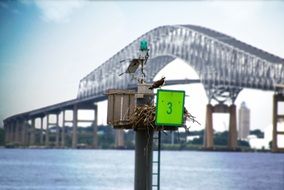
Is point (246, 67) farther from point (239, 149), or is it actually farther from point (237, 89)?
point (239, 149)

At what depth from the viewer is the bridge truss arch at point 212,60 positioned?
129 meters

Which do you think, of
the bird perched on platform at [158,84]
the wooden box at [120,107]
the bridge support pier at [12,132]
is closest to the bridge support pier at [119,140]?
the bridge support pier at [12,132]

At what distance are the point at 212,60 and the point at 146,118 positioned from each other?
12498 cm

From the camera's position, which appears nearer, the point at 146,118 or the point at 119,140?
the point at 146,118

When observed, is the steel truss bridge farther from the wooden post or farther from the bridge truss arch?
the wooden post

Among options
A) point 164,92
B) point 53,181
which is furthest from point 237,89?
point 164,92

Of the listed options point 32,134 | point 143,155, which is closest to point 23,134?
point 32,134

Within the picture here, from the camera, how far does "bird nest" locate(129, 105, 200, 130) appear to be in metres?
10.0

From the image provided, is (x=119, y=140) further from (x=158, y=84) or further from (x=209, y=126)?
(x=158, y=84)

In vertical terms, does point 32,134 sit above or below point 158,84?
above

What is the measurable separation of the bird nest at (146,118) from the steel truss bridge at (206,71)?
10877 centimetres

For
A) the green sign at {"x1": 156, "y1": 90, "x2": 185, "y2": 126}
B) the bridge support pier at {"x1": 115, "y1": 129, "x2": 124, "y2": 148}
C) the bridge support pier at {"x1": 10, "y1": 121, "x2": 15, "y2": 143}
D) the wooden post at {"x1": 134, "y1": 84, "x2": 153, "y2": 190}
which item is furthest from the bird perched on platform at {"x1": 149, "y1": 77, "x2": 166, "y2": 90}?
the bridge support pier at {"x1": 115, "y1": 129, "x2": 124, "y2": 148}

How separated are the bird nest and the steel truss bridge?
109 metres

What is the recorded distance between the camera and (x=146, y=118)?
10000mm
